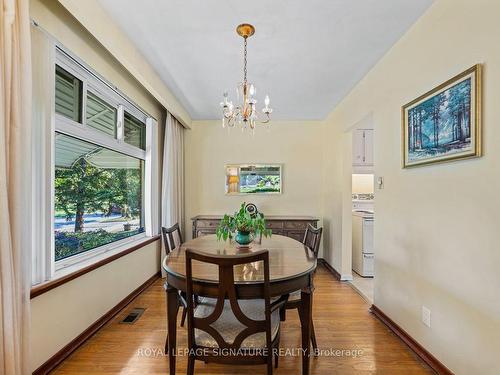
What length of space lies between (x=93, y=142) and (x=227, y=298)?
199cm

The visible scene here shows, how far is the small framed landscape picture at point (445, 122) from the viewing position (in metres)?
1.55

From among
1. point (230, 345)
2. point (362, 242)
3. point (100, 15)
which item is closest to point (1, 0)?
point (100, 15)

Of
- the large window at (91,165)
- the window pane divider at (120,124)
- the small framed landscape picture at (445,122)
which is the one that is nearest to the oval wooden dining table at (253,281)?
the large window at (91,165)

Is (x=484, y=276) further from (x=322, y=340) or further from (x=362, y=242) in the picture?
(x=362, y=242)

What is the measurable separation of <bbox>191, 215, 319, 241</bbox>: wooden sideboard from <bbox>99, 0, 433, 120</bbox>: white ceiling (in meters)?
1.97

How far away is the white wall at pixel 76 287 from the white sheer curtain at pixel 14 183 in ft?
1.16

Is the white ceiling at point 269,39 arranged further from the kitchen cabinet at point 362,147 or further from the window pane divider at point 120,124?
the kitchen cabinet at point 362,147

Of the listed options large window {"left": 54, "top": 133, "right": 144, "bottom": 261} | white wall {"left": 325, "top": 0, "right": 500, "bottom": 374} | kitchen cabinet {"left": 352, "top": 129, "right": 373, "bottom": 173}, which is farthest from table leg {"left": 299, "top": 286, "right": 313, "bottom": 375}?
kitchen cabinet {"left": 352, "top": 129, "right": 373, "bottom": 173}

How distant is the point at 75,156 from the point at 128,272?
4.72ft

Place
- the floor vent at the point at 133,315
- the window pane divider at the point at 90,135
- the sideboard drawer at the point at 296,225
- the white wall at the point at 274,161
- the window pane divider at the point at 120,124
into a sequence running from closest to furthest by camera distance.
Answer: the window pane divider at the point at 90,135, the floor vent at the point at 133,315, the window pane divider at the point at 120,124, the sideboard drawer at the point at 296,225, the white wall at the point at 274,161

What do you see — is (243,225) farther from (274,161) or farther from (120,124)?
(274,161)

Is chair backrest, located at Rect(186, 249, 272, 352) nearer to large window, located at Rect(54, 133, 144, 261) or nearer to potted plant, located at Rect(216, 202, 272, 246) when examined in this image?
potted plant, located at Rect(216, 202, 272, 246)

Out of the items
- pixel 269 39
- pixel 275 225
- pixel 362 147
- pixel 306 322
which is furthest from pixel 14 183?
pixel 362 147

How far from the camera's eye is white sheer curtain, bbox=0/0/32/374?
133cm
